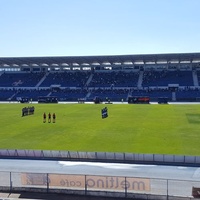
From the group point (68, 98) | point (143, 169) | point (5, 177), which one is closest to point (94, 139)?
point (143, 169)

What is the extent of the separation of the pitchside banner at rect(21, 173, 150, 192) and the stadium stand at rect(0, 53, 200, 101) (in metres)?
62.9

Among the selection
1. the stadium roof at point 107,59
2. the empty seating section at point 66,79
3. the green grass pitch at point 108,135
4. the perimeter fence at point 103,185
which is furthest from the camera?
the empty seating section at point 66,79

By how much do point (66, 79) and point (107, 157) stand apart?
7516 cm

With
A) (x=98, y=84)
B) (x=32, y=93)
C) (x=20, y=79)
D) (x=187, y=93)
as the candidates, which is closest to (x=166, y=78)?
(x=187, y=93)

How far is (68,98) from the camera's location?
8081 cm

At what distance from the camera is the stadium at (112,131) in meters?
13.4

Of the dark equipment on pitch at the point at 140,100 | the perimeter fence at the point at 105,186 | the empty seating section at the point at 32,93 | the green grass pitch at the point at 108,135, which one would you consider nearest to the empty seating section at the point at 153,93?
the dark equipment on pitch at the point at 140,100

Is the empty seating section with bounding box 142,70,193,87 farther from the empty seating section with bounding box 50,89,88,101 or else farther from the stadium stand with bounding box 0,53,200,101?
the empty seating section with bounding box 50,89,88,101

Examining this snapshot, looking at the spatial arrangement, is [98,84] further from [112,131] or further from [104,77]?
[112,131]

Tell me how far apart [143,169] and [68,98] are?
211 feet

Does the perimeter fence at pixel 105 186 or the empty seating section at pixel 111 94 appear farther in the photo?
the empty seating section at pixel 111 94

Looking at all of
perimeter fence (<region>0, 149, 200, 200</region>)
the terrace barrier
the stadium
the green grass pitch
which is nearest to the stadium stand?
the stadium

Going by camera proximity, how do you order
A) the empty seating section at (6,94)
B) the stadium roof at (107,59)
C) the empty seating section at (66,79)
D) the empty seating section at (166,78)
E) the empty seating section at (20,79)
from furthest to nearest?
the empty seating section at (20,79)
the empty seating section at (66,79)
the empty seating section at (6,94)
the empty seating section at (166,78)
the stadium roof at (107,59)

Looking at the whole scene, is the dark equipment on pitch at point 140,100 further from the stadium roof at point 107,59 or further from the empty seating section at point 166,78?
the empty seating section at point 166,78
